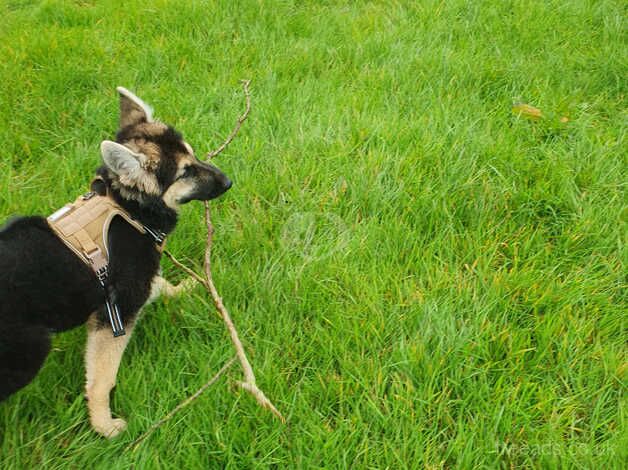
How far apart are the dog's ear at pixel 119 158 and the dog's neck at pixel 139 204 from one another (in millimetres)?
121

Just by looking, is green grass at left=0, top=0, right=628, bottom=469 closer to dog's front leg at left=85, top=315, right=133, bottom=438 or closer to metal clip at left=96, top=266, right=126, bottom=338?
dog's front leg at left=85, top=315, right=133, bottom=438

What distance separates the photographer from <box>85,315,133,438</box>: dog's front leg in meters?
2.07

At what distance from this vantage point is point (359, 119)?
351 centimetres

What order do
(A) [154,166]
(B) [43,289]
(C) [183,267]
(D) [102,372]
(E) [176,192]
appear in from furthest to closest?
1. (C) [183,267]
2. (E) [176,192]
3. (A) [154,166]
4. (D) [102,372]
5. (B) [43,289]

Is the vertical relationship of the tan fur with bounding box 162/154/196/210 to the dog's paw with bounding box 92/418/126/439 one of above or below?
above

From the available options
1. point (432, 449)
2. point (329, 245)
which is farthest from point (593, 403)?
point (329, 245)

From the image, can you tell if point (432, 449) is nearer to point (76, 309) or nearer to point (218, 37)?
point (76, 309)

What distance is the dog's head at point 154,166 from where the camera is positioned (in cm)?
226

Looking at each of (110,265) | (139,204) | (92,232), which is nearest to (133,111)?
(139,204)

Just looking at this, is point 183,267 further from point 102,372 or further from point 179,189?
point 102,372

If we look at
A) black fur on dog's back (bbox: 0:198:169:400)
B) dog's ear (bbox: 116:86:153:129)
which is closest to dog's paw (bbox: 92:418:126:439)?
black fur on dog's back (bbox: 0:198:169:400)

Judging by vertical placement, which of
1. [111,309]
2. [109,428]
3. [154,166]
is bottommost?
[109,428]

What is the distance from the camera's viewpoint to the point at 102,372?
2.11 meters

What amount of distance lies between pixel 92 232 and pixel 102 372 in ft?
2.01
